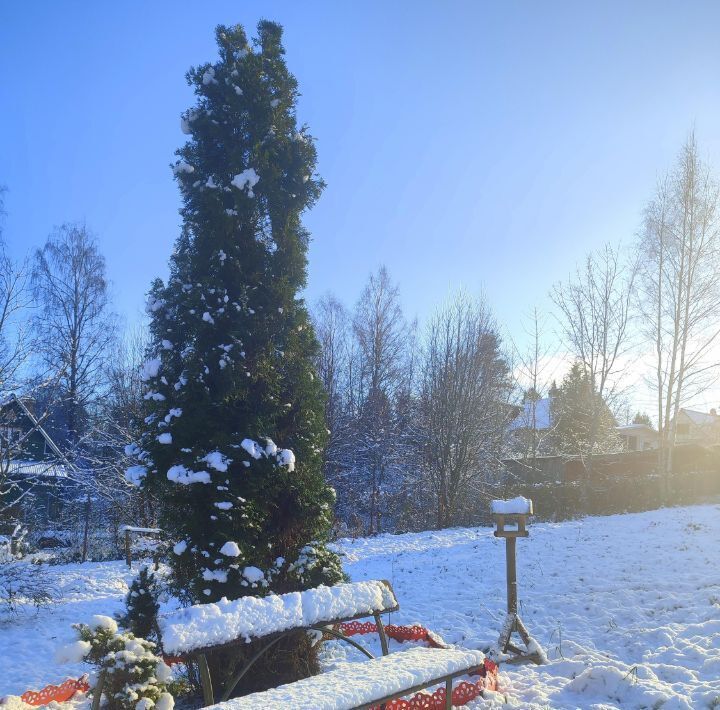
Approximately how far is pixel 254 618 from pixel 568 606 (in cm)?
531

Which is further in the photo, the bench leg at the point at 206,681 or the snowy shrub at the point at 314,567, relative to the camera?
the snowy shrub at the point at 314,567

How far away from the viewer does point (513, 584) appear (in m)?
5.91

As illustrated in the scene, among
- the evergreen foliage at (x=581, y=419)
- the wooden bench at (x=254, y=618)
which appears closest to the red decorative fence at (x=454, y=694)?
the wooden bench at (x=254, y=618)

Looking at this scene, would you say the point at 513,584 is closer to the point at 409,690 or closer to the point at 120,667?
the point at 409,690

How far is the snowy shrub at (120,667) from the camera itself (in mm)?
3152

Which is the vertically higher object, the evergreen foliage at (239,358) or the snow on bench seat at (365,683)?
the evergreen foliage at (239,358)

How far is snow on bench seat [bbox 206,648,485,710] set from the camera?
297 centimetres

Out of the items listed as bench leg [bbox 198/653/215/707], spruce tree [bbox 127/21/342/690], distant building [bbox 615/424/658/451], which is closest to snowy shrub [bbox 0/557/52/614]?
spruce tree [bbox 127/21/342/690]

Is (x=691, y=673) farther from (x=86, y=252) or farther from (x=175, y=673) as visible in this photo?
(x=86, y=252)

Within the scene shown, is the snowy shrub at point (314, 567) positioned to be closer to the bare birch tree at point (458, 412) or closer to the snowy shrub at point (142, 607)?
the snowy shrub at point (142, 607)

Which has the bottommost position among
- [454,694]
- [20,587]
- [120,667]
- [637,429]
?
[20,587]

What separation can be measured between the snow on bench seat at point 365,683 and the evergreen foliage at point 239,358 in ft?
4.81

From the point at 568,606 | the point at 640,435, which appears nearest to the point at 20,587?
the point at 568,606

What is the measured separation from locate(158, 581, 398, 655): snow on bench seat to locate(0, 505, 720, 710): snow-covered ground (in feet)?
3.93
